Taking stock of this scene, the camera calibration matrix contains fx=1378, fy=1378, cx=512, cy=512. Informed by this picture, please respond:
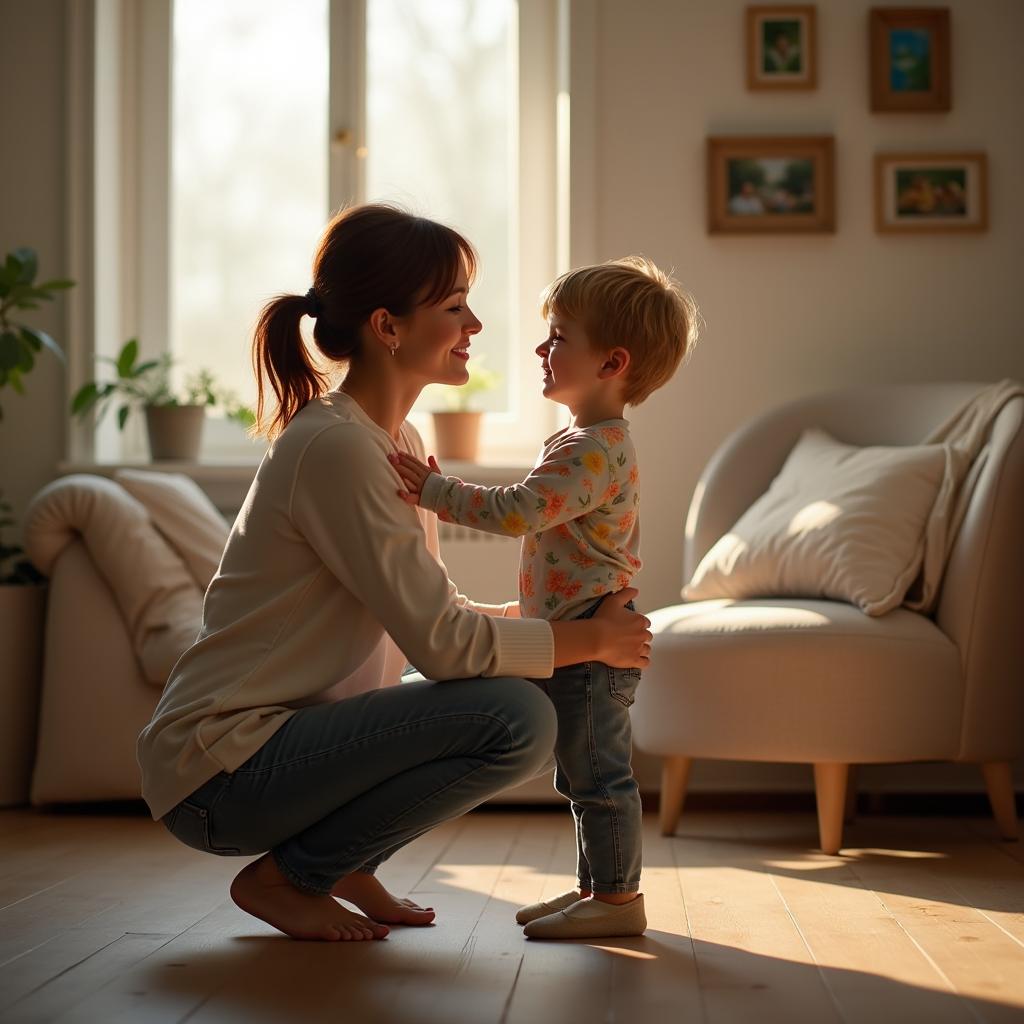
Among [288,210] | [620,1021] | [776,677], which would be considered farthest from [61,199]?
[620,1021]

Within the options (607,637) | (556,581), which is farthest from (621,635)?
(556,581)

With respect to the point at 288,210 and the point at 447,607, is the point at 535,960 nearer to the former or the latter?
the point at 447,607

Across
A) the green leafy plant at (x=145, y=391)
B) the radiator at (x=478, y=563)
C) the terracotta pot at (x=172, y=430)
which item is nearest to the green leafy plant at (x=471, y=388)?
the radiator at (x=478, y=563)

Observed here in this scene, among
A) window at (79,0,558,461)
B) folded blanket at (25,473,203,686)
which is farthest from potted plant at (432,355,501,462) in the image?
Answer: folded blanket at (25,473,203,686)

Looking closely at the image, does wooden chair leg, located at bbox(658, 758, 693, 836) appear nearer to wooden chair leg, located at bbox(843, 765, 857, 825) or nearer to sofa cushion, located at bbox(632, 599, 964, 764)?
sofa cushion, located at bbox(632, 599, 964, 764)

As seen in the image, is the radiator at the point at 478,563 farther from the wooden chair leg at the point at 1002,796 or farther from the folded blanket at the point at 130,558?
the wooden chair leg at the point at 1002,796

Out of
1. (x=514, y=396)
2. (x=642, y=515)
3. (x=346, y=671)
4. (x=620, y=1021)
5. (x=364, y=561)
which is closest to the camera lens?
(x=620, y=1021)

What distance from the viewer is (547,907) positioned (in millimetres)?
1917

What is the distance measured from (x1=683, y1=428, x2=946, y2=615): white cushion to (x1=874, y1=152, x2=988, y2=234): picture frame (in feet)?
2.43

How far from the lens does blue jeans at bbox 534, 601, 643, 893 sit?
1812 millimetres

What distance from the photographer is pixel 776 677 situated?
256 cm

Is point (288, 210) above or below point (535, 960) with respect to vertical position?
above

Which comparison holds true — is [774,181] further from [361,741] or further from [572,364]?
[361,741]

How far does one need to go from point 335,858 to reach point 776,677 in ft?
3.63
